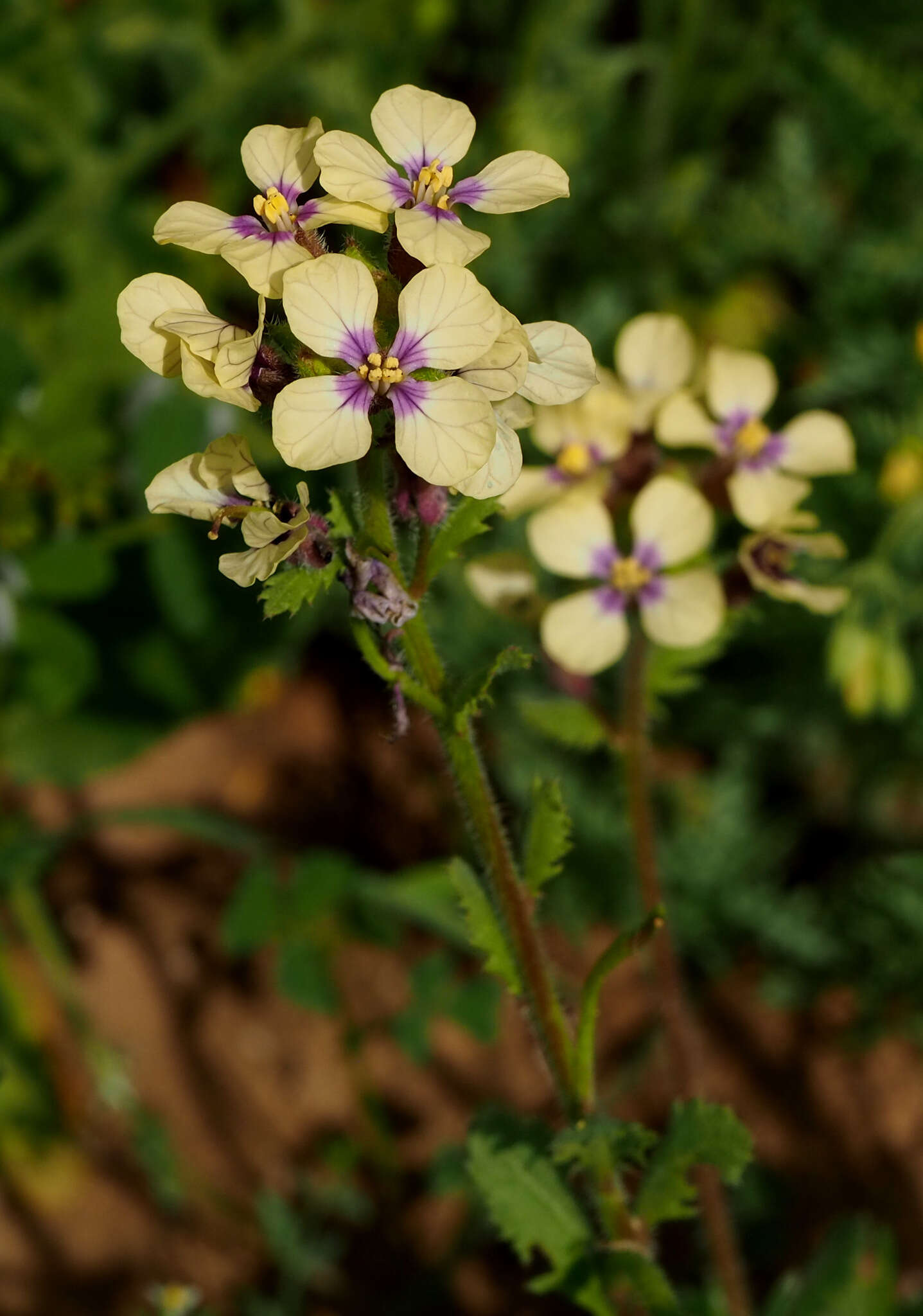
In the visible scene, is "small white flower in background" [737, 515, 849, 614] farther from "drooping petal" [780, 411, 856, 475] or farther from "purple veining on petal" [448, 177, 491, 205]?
"purple veining on petal" [448, 177, 491, 205]

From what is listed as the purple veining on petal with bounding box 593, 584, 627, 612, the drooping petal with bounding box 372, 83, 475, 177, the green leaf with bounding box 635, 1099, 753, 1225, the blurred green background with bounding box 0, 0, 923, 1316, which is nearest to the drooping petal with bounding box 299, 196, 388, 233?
the drooping petal with bounding box 372, 83, 475, 177

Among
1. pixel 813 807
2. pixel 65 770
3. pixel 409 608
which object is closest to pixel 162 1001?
pixel 65 770

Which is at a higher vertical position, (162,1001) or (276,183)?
(276,183)

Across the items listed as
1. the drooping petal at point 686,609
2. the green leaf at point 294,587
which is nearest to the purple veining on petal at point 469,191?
the green leaf at point 294,587

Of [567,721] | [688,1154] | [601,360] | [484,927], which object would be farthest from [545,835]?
[601,360]

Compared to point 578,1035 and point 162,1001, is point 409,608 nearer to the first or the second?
point 578,1035

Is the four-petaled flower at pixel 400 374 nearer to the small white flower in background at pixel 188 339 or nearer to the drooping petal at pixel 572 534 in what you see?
the small white flower in background at pixel 188 339

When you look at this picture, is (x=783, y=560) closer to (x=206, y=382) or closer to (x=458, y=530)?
(x=458, y=530)
